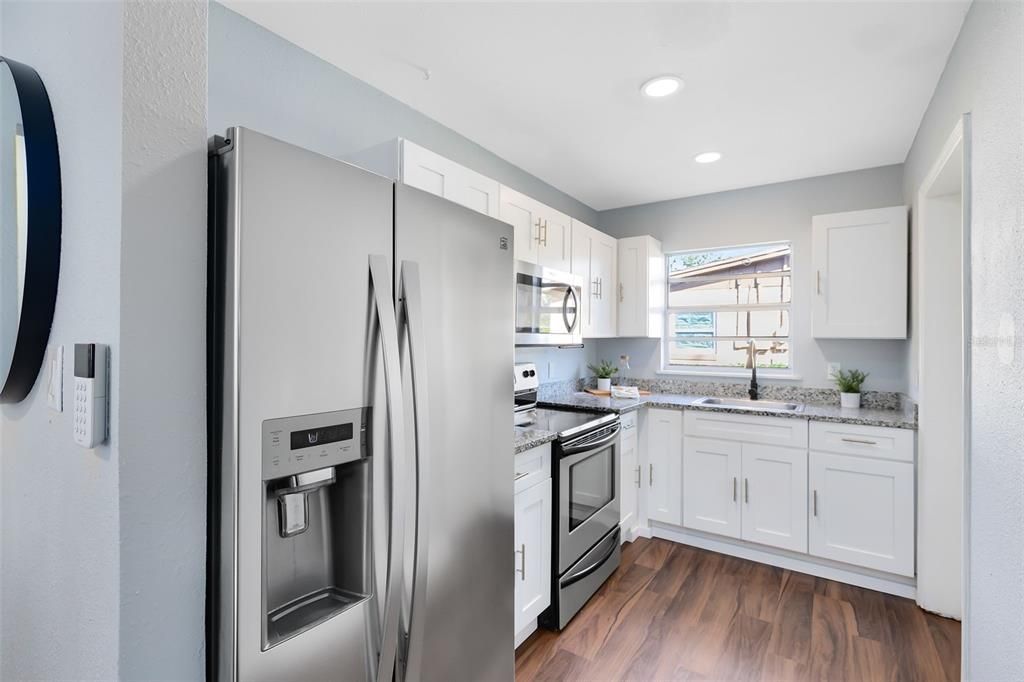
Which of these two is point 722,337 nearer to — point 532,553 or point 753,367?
point 753,367

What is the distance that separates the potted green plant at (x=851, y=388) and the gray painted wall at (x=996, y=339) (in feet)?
5.61

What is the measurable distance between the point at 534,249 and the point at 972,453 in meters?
2.00

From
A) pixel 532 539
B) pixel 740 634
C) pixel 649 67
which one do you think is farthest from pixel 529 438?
pixel 649 67

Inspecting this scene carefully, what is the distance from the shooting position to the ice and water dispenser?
99 centimetres

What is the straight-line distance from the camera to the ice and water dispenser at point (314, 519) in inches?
38.9

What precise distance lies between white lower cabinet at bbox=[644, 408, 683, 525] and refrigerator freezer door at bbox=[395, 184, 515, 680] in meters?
1.91

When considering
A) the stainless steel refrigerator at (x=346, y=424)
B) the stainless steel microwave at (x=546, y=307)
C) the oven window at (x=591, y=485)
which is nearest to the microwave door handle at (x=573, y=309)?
the stainless steel microwave at (x=546, y=307)

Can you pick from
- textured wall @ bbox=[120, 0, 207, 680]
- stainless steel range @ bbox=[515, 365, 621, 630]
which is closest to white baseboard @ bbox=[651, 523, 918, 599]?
stainless steel range @ bbox=[515, 365, 621, 630]

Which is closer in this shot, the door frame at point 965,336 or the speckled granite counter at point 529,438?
the door frame at point 965,336

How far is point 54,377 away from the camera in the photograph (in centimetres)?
98

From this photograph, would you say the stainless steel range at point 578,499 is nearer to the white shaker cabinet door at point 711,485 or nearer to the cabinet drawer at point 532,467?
the cabinet drawer at point 532,467

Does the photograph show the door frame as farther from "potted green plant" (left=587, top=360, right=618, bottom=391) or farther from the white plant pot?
"potted green plant" (left=587, top=360, right=618, bottom=391)

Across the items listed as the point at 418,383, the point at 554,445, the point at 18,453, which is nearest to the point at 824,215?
the point at 554,445

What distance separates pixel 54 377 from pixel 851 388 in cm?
378
